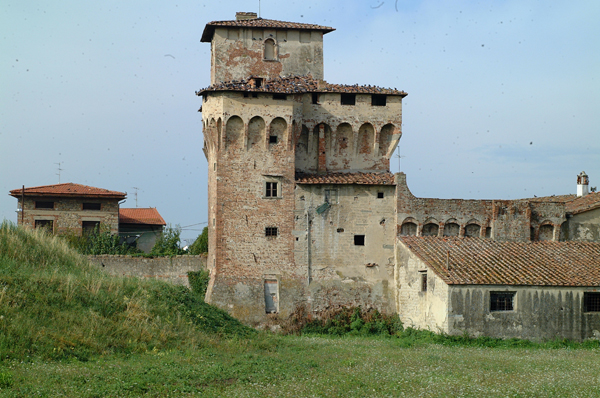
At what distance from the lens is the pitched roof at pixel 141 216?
2028 inches

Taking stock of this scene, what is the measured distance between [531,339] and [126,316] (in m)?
15.2

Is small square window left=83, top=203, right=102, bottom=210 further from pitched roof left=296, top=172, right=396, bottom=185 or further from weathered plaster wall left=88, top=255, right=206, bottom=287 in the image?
pitched roof left=296, top=172, right=396, bottom=185

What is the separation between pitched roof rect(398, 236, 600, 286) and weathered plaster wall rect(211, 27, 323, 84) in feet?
31.4

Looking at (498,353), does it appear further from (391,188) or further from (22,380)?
(22,380)

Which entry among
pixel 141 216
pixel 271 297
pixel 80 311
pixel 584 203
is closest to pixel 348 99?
pixel 271 297

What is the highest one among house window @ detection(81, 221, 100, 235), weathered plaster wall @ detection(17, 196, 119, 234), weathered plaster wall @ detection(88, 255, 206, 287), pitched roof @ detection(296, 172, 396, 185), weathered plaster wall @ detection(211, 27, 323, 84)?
weathered plaster wall @ detection(211, 27, 323, 84)

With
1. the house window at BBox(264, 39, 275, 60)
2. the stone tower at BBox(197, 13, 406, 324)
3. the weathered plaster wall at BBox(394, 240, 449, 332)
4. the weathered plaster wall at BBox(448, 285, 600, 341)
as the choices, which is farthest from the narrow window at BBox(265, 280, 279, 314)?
the house window at BBox(264, 39, 275, 60)

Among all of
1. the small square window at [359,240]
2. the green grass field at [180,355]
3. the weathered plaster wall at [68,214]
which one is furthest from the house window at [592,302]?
the weathered plaster wall at [68,214]

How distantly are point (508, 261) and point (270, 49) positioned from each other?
1448cm

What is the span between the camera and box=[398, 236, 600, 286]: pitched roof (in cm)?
2756

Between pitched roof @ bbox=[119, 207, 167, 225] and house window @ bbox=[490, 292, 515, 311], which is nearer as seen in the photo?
house window @ bbox=[490, 292, 515, 311]

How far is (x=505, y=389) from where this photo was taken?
16.9 meters

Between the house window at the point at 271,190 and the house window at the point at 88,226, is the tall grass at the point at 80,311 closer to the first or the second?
the house window at the point at 271,190

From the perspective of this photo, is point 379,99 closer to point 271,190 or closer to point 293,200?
point 293,200
